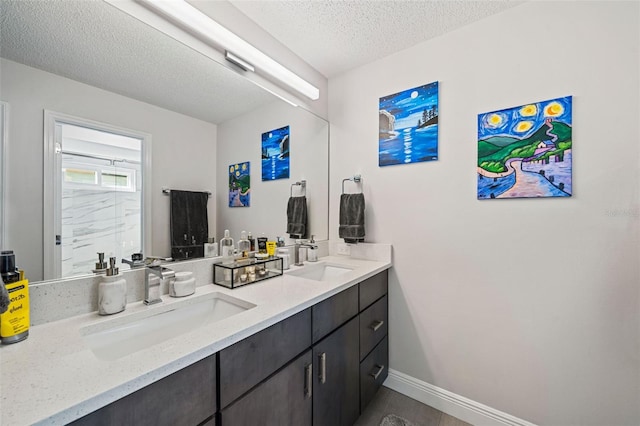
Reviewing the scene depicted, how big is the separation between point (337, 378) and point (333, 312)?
1.07 ft

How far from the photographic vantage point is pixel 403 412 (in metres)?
1.57

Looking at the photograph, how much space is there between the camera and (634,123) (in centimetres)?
115

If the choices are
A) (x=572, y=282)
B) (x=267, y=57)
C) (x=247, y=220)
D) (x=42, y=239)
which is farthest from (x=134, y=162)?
(x=572, y=282)

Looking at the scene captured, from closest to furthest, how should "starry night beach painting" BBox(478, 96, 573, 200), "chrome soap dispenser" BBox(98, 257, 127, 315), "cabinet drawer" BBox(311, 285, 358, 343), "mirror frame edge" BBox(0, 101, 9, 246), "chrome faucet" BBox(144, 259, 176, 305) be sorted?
"mirror frame edge" BBox(0, 101, 9, 246)
"chrome soap dispenser" BBox(98, 257, 127, 315)
"chrome faucet" BBox(144, 259, 176, 305)
"cabinet drawer" BBox(311, 285, 358, 343)
"starry night beach painting" BBox(478, 96, 573, 200)

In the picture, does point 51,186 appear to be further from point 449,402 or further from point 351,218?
point 449,402

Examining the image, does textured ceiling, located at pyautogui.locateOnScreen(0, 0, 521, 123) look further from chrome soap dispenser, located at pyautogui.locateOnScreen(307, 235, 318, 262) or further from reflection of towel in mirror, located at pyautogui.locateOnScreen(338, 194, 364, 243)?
chrome soap dispenser, located at pyautogui.locateOnScreen(307, 235, 318, 262)

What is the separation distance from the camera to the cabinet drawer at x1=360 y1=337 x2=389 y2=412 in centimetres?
146

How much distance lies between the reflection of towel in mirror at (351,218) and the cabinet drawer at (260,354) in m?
0.87

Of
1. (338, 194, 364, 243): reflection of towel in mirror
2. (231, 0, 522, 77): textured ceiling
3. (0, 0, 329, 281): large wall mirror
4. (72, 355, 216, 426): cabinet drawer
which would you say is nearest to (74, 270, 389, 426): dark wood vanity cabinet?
(72, 355, 216, 426): cabinet drawer

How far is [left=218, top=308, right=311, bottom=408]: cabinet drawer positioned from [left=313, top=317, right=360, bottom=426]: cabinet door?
0.14 meters

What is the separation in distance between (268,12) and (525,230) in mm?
1873

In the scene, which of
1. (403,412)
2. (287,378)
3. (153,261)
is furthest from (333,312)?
(403,412)

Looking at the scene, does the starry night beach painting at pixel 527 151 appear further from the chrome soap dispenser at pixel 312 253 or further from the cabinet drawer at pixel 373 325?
the chrome soap dispenser at pixel 312 253

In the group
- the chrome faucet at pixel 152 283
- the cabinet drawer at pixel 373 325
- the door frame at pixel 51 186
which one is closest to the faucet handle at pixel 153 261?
the chrome faucet at pixel 152 283
